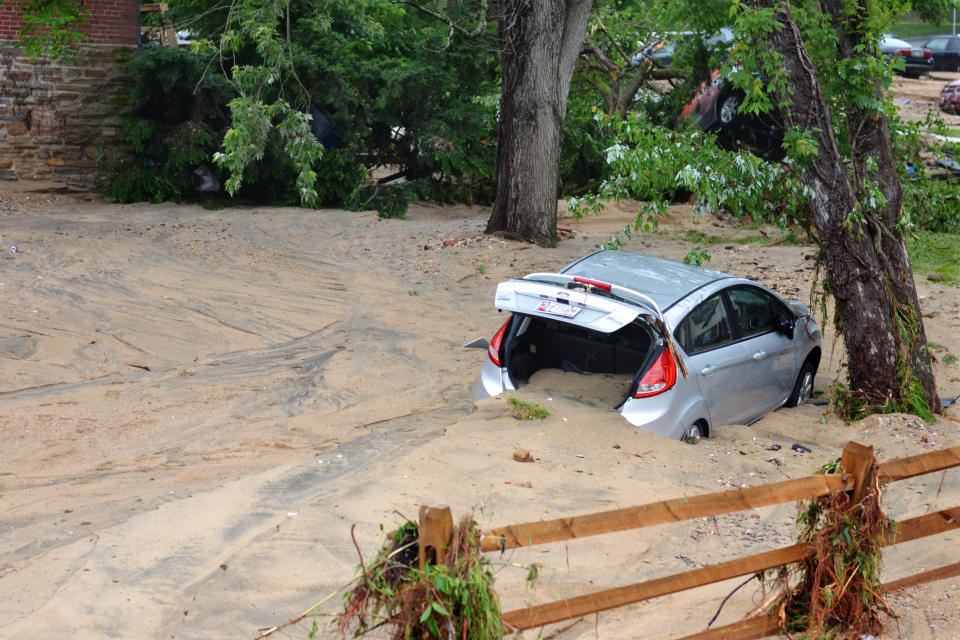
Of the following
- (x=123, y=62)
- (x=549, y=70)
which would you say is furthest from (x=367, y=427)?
(x=123, y=62)

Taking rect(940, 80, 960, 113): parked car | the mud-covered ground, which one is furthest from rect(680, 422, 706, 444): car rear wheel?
rect(940, 80, 960, 113): parked car

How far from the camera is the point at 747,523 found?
609 centimetres

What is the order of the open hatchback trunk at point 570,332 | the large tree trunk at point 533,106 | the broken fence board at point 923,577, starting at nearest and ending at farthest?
the broken fence board at point 923,577 → the open hatchback trunk at point 570,332 → the large tree trunk at point 533,106

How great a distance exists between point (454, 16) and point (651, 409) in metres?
15.5

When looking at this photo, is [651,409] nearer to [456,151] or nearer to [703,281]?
[703,281]

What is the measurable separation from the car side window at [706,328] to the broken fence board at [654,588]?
112 inches

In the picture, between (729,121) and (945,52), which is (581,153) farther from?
(945,52)

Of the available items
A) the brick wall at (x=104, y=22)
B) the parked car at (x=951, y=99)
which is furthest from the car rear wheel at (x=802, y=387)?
the parked car at (x=951, y=99)

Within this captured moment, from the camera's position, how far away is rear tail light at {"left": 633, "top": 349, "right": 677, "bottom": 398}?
7.07m

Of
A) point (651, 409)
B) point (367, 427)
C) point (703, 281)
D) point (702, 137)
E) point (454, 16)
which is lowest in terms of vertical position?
point (367, 427)

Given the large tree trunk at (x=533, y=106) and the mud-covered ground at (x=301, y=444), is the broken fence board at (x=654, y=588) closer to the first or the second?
the mud-covered ground at (x=301, y=444)

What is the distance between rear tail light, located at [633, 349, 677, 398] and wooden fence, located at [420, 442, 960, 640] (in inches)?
97.3

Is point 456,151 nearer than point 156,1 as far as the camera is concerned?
Yes

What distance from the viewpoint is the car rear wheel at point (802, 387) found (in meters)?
9.07
